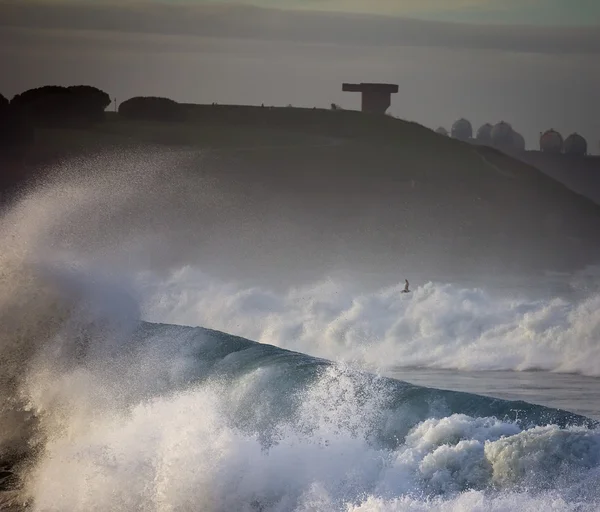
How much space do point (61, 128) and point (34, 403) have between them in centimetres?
5390

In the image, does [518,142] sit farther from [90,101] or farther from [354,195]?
[90,101]

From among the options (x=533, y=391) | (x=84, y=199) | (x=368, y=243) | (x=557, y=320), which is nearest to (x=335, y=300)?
(x=84, y=199)

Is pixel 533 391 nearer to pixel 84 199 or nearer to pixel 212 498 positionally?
pixel 212 498

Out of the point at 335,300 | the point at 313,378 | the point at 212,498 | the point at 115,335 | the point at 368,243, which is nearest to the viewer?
the point at 212,498

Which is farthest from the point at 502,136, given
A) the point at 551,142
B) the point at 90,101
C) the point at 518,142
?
the point at 90,101

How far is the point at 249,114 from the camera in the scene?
2990 inches

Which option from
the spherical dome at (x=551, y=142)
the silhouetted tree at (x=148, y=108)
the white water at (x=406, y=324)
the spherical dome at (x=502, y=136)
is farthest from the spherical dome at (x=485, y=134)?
the white water at (x=406, y=324)

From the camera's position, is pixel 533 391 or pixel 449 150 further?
pixel 449 150

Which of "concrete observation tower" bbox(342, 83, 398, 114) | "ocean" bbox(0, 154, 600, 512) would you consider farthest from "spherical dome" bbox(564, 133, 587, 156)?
"ocean" bbox(0, 154, 600, 512)

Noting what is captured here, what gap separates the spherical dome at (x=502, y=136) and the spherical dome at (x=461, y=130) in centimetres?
232

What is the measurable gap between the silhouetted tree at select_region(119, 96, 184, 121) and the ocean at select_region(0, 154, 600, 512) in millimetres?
38261

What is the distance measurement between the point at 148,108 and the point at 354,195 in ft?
42.1

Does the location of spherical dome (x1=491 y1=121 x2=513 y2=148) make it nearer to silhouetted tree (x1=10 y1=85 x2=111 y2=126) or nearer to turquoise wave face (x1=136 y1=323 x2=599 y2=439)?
silhouetted tree (x1=10 y1=85 x2=111 y2=126)

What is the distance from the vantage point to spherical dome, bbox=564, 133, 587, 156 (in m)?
82.4
